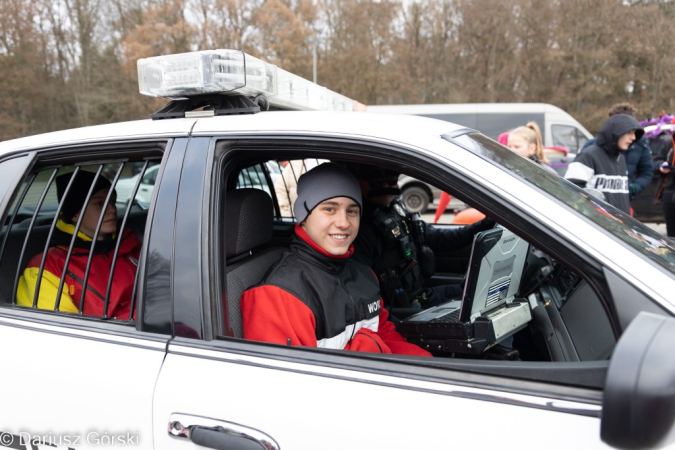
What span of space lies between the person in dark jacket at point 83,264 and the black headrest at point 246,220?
1.58ft

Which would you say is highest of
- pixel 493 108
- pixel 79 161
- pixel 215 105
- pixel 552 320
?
pixel 493 108

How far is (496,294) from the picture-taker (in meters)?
2.05

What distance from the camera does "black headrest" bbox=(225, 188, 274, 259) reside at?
6.34 ft

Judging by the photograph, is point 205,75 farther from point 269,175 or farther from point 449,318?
point 269,175

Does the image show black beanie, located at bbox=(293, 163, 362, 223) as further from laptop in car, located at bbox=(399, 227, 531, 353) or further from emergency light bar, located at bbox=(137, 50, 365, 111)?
laptop in car, located at bbox=(399, 227, 531, 353)

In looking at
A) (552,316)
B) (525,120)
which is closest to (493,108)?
(525,120)

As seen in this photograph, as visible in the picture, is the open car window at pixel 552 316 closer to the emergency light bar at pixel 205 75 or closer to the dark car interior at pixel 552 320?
the dark car interior at pixel 552 320

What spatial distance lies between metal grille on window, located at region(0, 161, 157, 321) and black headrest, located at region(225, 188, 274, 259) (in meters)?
0.33

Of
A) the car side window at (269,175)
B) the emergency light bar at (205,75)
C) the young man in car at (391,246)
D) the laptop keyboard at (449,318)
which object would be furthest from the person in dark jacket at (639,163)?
the emergency light bar at (205,75)

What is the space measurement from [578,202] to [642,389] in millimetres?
629

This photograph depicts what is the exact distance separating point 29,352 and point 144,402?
0.46 metres

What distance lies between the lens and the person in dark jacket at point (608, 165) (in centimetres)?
449

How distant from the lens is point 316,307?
1893mm

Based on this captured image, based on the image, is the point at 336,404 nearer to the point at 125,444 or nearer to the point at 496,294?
the point at 125,444
